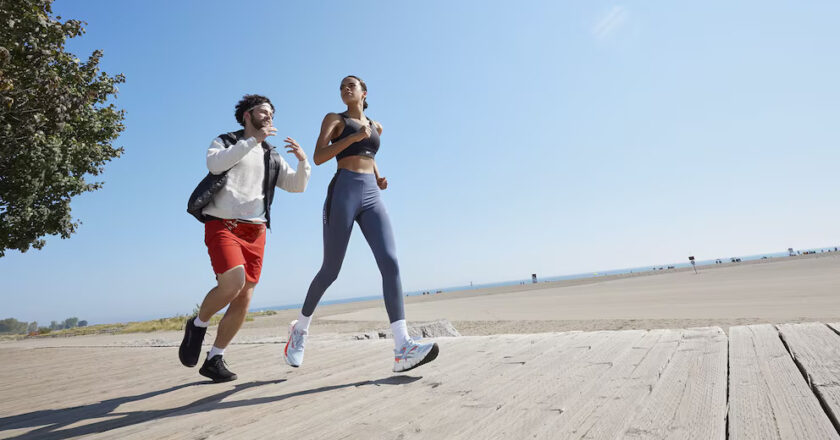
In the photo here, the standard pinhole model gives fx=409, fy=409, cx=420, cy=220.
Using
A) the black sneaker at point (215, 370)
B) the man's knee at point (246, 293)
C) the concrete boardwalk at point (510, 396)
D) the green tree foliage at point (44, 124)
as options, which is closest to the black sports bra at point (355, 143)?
the man's knee at point (246, 293)

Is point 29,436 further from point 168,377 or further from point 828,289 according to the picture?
point 828,289

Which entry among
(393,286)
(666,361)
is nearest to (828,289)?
(666,361)

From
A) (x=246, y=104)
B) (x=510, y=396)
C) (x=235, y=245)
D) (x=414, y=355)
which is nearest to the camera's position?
(x=510, y=396)

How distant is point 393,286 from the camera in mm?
3127

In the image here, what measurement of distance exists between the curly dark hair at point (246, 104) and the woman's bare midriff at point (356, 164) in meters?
0.94

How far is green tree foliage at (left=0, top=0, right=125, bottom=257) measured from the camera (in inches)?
350

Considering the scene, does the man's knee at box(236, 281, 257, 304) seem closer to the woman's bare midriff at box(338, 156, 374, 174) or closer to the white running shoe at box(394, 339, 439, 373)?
the woman's bare midriff at box(338, 156, 374, 174)

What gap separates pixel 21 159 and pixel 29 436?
1157cm

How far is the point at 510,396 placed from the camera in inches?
81.4

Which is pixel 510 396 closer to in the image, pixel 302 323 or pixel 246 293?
pixel 302 323

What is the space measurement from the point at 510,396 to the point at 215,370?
2424 millimetres

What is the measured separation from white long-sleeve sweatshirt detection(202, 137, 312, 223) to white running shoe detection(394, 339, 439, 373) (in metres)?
→ 1.66

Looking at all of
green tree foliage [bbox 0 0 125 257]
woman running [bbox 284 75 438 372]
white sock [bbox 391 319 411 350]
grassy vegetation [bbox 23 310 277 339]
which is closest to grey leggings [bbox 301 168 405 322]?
woman running [bbox 284 75 438 372]

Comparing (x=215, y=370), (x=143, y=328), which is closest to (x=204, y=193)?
(x=215, y=370)
